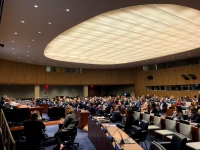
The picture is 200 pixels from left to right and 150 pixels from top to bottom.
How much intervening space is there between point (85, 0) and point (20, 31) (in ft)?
15.2

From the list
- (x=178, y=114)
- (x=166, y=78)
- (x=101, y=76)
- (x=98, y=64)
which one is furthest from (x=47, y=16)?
(x=101, y=76)

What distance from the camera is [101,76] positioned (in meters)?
25.1

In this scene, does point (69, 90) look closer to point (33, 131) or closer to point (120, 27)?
point (120, 27)

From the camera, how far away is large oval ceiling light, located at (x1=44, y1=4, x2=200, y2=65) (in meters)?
Answer: 7.86


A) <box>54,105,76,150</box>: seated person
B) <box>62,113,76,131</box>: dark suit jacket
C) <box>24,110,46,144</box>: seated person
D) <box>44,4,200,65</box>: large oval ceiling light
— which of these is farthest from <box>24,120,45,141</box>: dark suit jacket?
<box>44,4,200,65</box>: large oval ceiling light

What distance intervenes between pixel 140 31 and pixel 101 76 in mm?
15188

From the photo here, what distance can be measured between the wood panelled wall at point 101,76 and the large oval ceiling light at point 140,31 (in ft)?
17.5

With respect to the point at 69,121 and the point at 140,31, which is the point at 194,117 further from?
the point at 140,31

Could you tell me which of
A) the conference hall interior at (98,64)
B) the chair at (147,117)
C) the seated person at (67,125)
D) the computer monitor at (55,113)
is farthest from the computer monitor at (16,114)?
the chair at (147,117)

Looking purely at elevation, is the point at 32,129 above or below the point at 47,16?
below

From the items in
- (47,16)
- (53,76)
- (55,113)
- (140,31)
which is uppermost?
(140,31)

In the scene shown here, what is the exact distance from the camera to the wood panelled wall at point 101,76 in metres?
17.2

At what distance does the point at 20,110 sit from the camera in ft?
18.5

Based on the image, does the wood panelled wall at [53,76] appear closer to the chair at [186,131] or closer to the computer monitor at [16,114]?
the computer monitor at [16,114]
